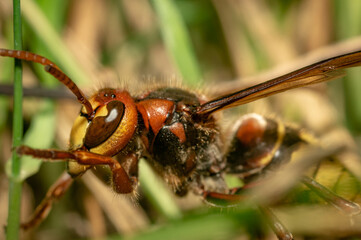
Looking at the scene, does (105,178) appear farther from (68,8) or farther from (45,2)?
(68,8)

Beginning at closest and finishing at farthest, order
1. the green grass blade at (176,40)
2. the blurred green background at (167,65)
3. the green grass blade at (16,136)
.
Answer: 1. the green grass blade at (16,136)
2. the blurred green background at (167,65)
3. the green grass blade at (176,40)

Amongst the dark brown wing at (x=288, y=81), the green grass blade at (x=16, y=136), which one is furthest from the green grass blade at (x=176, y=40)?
the green grass blade at (x=16, y=136)

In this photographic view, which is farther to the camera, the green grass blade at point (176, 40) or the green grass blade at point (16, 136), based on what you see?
the green grass blade at point (176, 40)

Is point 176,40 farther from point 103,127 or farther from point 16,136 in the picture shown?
point 16,136

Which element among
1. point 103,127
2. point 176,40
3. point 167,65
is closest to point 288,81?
point 103,127

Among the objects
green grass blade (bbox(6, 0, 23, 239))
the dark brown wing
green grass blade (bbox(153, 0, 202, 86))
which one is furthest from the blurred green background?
the dark brown wing

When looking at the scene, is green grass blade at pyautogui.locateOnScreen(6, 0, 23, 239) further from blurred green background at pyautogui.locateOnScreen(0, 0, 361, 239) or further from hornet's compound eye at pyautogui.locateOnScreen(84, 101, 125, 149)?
hornet's compound eye at pyautogui.locateOnScreen(84, 101, 125, 149)

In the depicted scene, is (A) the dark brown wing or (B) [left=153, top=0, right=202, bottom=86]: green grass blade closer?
(A) the dark brown wing

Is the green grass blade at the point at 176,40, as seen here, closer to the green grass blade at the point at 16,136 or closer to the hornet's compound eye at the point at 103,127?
the hornet's compound eye at the point at 103,127
